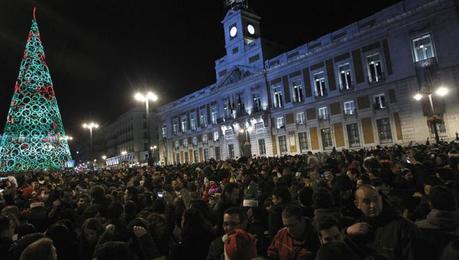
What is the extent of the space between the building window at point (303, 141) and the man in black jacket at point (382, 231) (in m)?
32.9

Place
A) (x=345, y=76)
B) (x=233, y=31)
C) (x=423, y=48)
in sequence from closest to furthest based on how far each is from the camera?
(x=423, y=48), (x=345, y=76), (x=233, y=31)

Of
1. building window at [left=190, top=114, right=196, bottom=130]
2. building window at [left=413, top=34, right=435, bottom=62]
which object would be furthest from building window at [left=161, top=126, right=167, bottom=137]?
building window at [left=413, top=34, right=435, bottom=62]

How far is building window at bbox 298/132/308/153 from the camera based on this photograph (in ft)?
116

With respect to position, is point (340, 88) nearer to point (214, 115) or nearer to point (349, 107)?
point (349, 107)

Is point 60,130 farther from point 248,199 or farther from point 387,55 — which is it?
point 387,55

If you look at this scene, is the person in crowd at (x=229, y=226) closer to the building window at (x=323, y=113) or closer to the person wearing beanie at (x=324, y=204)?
the person wearing beanie at (x=324, y=204)

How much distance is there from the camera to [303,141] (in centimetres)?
3581

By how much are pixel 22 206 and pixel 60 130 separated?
18632mm

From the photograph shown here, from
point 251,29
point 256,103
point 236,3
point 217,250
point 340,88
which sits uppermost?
point 236,3

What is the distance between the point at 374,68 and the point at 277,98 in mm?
12869

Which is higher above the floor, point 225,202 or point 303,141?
point 303,141

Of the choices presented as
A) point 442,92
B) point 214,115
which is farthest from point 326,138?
point 214,115

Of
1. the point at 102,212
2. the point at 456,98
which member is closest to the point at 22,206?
the point at 102,212

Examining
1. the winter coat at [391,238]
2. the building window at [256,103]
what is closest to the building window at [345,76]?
the building window at [256,103]
